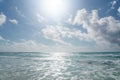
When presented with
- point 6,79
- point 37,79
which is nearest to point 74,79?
point 37,79

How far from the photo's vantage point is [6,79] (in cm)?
1117

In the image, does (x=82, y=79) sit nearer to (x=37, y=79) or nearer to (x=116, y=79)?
(x=116, y=79)

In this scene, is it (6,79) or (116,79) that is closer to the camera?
(6,79)

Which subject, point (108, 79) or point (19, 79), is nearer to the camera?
point (19, 79)

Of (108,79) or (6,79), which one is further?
(108,79)

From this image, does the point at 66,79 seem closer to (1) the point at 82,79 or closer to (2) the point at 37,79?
(1) the point at 82,79

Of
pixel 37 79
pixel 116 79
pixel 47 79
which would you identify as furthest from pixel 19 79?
pixel 116 79

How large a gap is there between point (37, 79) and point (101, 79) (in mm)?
5282

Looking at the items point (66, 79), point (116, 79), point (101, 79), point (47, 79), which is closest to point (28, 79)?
point (47, 79)

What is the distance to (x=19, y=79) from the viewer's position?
36.9ft

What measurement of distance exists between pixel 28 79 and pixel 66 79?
3.08 m

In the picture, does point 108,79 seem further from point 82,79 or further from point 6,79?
point 6,79

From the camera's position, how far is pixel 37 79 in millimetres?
11602

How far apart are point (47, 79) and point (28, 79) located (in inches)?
60.2
